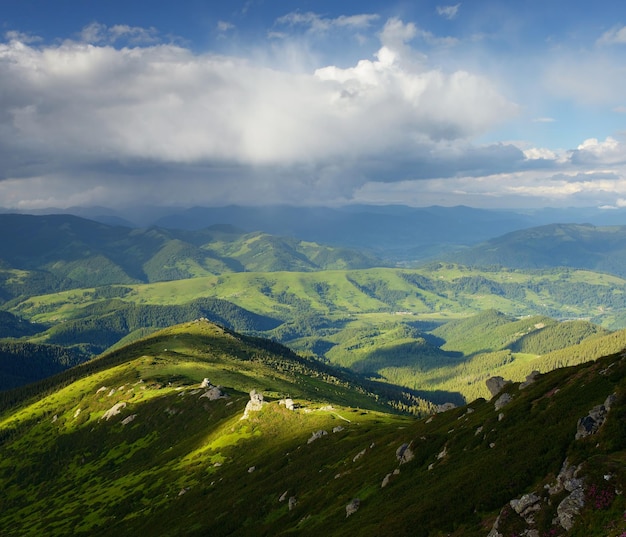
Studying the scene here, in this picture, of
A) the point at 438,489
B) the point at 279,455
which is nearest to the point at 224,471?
the point at 279,455

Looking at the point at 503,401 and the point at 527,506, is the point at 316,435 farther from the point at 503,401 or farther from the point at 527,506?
the point at 527,506

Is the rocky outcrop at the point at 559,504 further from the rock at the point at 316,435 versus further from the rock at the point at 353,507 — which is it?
the rock at the point at 316,435

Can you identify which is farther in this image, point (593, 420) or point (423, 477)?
point (423, 477)

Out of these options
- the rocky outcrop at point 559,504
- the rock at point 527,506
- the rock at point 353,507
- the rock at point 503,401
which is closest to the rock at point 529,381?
the rock at point 503,401

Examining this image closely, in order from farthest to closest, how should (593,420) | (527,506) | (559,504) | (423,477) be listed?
1. (423,477)
2. (593,420)
3. (527,506)
4. (559,504)

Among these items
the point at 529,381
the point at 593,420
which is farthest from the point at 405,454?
the point at 593,420

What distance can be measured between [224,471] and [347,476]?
67.2m

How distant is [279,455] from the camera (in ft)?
454

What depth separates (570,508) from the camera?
41.6 meters

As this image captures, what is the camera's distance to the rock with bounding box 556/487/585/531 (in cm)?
4078

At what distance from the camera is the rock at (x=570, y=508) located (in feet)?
134

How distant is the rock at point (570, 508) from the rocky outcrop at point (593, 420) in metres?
12.4

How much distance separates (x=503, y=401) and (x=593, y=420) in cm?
2945

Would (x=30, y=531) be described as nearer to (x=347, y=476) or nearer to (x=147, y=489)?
(x=147, y=489)
